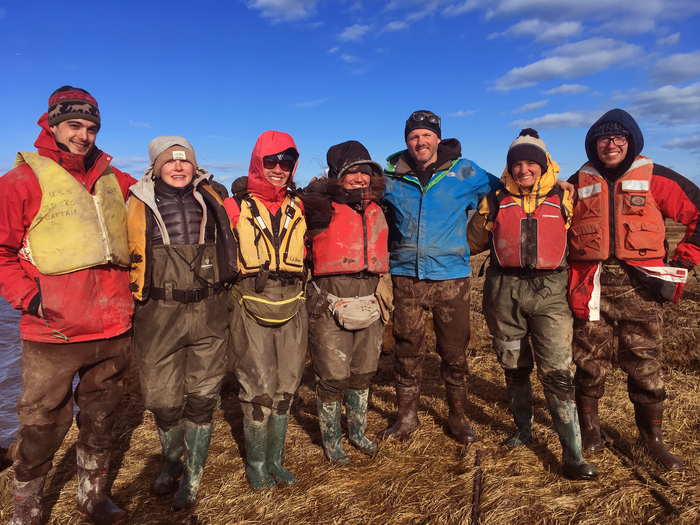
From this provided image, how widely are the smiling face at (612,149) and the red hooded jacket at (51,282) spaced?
440cm

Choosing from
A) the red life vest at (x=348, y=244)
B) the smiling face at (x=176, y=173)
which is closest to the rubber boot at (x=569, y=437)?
the red life vest at (x=348, y=244)

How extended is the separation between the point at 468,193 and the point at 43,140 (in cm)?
383

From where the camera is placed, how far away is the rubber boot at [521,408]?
4738 millimetres

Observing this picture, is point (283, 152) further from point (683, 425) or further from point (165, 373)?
point (683, 425)

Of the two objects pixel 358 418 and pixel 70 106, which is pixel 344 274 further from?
pixel 70 106

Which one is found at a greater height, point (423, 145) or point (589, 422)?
point (423, 145)

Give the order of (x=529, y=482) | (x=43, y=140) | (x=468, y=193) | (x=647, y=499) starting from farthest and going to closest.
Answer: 1. (x=468, y=193)
2. (x=529, y=482)
3. (x=647, y=499)
4. (x=43, y=140)

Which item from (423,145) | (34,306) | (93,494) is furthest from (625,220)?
(93,494)

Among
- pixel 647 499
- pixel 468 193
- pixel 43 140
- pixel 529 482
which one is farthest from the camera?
pixel 468 193

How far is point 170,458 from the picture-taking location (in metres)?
4.12

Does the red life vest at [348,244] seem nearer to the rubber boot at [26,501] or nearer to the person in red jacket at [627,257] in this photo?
the person in red jacket at [627,257]

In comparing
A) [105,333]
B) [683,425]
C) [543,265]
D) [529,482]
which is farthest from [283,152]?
[683,425]

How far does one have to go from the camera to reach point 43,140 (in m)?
3.37

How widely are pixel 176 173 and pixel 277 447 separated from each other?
263 cm
